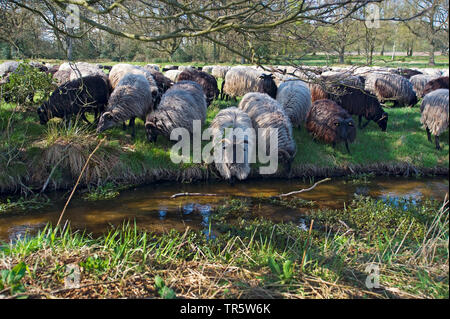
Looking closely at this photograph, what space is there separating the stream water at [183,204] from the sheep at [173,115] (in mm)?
1397

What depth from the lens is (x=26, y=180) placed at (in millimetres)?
7641

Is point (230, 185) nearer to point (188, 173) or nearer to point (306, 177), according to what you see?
point (188, 173)

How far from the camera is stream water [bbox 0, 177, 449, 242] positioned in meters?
6.18

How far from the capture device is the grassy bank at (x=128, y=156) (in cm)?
774

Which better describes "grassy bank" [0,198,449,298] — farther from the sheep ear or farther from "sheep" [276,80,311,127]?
"sheep" [276,80,311,127]

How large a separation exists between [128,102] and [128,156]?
149 cm

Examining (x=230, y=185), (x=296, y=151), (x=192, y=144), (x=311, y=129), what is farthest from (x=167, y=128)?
(x=311, y=129)

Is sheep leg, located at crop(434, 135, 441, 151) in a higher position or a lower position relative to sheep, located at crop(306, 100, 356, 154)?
lower

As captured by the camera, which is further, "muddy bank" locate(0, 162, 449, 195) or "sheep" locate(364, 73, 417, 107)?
"sheep" locate(364, 73, 417, 107)

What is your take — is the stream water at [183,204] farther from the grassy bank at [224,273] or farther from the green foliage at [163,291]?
the green foliage at [163,291]

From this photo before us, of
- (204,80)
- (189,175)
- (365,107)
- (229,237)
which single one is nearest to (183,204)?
(189,175)

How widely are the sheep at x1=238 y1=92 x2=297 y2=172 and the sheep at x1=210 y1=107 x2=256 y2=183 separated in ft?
1.38

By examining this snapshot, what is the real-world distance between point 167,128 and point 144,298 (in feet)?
20.6

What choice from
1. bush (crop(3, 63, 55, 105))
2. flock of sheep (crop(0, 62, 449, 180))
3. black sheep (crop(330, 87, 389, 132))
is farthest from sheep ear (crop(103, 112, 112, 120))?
black sheep (crop(330, 87, 389, 132))
